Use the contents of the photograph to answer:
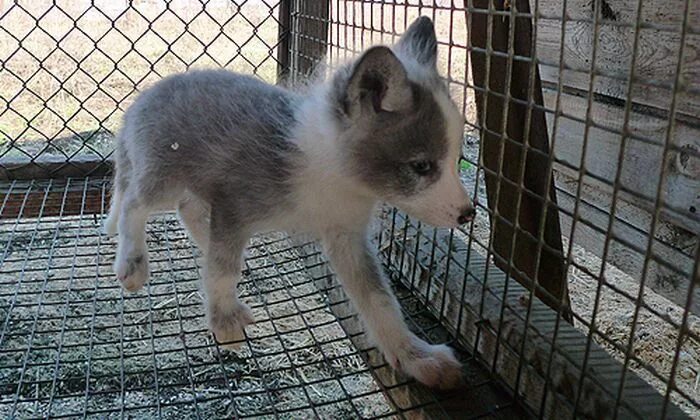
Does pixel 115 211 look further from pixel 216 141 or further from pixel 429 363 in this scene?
pixel 429 363

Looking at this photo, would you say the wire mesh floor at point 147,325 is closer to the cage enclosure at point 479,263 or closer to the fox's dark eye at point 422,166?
the cage enclosure at point 479,263

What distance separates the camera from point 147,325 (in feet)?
7.20

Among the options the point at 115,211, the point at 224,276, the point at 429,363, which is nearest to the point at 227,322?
the point at 224,276

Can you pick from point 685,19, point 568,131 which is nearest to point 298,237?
point 568,131

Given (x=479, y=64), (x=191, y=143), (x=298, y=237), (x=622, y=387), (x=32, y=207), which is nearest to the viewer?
(x=622, y=387)

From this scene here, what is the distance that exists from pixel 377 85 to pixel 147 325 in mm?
1138

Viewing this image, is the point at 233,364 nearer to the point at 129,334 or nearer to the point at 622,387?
the point at 129,334

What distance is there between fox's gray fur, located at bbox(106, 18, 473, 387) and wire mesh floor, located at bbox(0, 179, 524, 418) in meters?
0.15

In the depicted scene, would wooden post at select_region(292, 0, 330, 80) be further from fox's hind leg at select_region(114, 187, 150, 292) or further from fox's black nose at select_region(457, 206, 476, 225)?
fox's black nose at select_region(457, 206, 476, 225)

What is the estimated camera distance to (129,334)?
2.31 meters

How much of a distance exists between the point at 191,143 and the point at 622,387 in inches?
43.5

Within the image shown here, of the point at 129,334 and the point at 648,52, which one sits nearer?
A: the point at 648,52

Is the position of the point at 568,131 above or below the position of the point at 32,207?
above

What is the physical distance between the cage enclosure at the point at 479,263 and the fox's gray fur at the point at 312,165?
0.09 m
